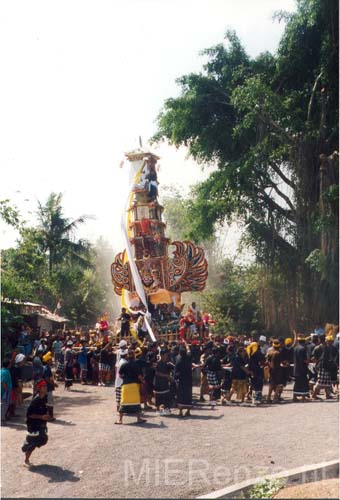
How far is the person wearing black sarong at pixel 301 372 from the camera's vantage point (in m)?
12.2

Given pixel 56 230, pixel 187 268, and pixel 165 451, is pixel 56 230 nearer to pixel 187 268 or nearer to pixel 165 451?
pixel 187 268

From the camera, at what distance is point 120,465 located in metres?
7.62

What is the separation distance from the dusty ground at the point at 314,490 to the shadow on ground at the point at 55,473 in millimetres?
2670

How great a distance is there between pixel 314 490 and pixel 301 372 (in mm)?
6268

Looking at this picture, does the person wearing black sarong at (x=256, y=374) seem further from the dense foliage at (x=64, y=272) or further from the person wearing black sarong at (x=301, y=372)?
the dense foliage at (x=64, y=272)

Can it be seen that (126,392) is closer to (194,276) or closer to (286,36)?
(194,276)

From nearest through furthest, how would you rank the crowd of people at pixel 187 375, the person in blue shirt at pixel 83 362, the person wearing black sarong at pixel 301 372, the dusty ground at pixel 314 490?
1. the dusty ground at pixel 314 490
2. the crowd of people at pixel 187 375
3. the person wearing black sarong at pixel 301 372
4. the person in blue shirt at pixel 83 362

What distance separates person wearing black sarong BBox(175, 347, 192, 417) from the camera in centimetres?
1102

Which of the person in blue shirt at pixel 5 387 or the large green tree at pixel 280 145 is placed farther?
the large green tree at pixel 280 145

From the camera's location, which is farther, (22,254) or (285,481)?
(22,254)

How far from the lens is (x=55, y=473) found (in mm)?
7480

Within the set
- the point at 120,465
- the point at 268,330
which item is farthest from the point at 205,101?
the point at 120,465

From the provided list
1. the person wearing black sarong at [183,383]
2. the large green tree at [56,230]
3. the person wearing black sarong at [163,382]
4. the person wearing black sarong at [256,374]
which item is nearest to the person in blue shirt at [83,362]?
the person wearing black sarong at [163,382]

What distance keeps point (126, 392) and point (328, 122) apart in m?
15.6
